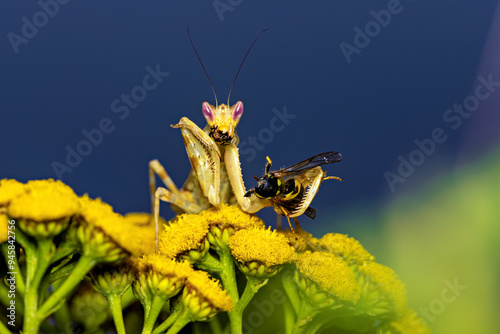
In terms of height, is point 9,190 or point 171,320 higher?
point 9,190

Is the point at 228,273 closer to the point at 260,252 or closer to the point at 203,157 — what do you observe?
the point at 260,252

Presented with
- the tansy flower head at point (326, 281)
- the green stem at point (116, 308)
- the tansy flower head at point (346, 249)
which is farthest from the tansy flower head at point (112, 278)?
the tansy flower head at point (346, 249)

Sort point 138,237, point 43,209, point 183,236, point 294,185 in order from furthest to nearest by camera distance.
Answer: point 294,185
point 183,236
point 138,237
point 43,209

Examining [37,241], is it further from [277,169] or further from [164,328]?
[277,169]

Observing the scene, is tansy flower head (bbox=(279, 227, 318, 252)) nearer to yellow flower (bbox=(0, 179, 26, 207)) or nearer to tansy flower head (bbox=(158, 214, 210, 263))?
tansy flower head (bbox=(158, 214, 210, 263))

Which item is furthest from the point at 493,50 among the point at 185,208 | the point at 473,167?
the point at 185,208

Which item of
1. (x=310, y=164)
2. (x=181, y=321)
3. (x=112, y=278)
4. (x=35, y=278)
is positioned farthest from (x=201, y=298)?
(x=310, y=164)

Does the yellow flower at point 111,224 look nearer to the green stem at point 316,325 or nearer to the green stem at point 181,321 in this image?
the green stem at point 181,321

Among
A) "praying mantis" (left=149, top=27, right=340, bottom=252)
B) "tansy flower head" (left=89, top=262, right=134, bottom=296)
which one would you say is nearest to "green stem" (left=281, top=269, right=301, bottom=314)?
"praying mantis" (left=149, top=27, right=340, bottom=252)

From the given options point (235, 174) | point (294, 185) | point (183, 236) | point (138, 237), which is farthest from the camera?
point (235, 174)
